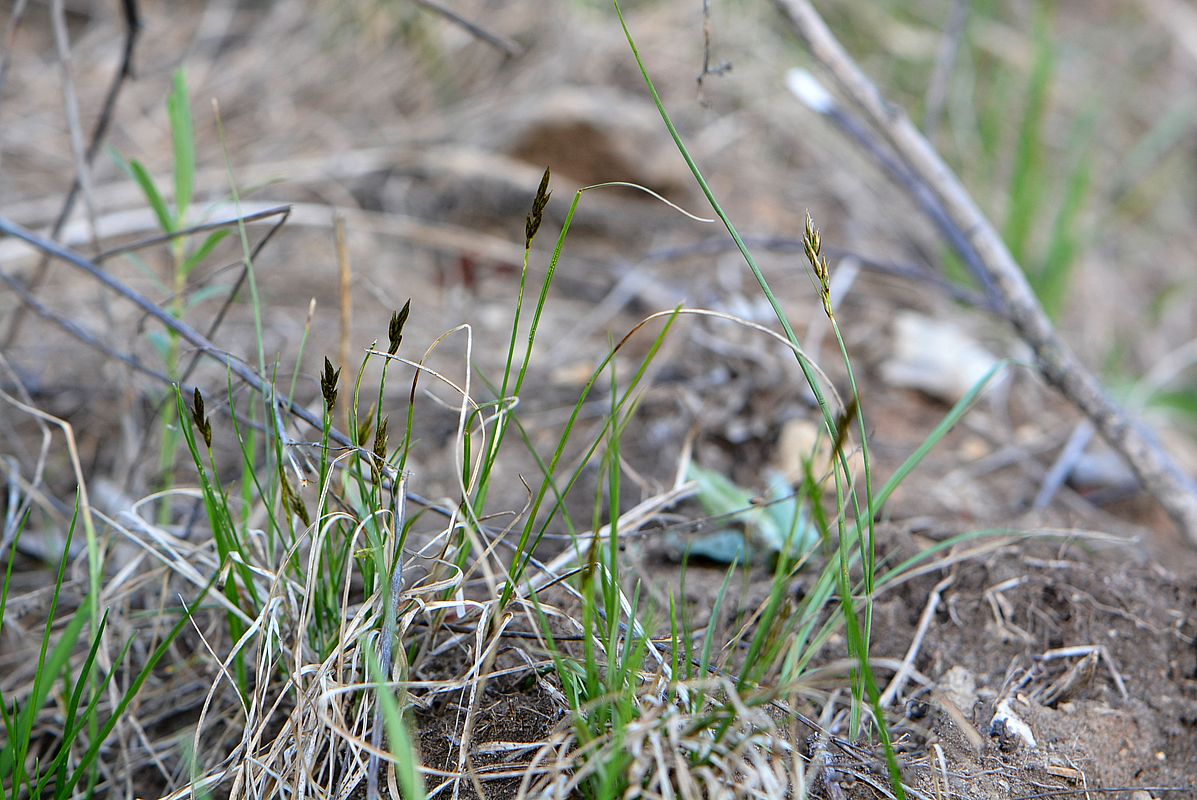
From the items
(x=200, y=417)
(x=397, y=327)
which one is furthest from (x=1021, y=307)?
(x=200, y=417)

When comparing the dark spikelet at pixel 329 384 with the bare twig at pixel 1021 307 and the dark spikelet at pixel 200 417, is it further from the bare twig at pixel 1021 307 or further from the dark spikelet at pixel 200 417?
the bare twig at pixel 1021 307

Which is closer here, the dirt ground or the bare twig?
the dirt ground

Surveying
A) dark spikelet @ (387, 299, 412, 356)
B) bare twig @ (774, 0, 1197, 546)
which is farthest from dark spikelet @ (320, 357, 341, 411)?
bare twig @ (774, 0, 1197, 546)

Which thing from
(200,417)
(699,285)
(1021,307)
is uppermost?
(200,417)

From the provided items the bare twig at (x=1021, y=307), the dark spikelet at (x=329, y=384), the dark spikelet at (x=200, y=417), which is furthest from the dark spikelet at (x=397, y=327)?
the bare twig at (x=1021, y=307)

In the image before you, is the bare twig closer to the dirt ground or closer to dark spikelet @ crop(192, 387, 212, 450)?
the dirt ground

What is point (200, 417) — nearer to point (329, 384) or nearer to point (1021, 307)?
point (329, 384)
